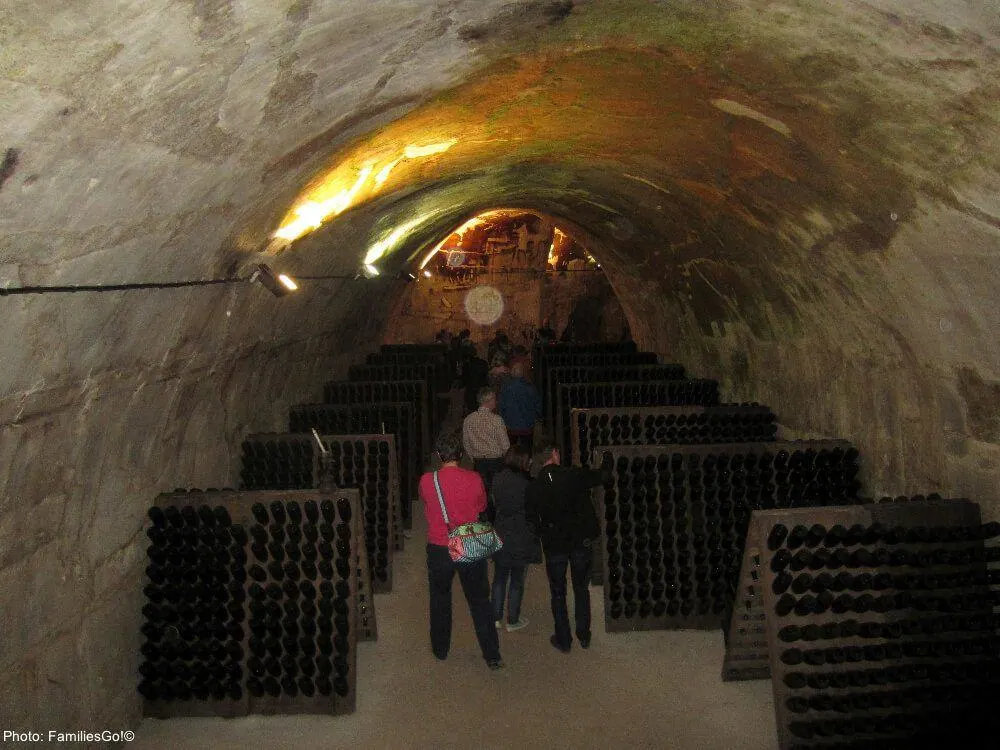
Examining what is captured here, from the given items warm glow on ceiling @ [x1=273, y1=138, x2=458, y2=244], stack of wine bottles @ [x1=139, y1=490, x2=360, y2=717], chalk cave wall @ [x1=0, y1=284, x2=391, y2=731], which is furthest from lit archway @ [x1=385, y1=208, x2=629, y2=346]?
stack of wine bottles @ [x1=139, y1=490, x2=360, y2=717]

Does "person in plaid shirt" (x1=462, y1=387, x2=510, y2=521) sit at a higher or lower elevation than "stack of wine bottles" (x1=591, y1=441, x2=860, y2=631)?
higher

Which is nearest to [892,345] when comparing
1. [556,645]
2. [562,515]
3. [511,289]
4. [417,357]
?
[562,515]

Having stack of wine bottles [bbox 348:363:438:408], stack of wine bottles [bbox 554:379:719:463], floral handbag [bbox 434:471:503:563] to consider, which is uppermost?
stack of wine bottles [bbox 348:363:438:408]

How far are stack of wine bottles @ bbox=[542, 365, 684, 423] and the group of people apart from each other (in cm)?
470

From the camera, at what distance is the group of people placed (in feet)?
15.9

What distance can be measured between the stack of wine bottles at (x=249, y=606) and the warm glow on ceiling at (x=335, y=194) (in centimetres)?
176

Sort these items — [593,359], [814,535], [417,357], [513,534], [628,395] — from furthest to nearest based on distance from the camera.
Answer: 1. [417,357]
2. [593,359]
3. [628,395]
4. [513,534]
5. [814,535]

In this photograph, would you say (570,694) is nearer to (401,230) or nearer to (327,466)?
(327,466)

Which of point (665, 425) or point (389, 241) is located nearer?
point (665, 425)

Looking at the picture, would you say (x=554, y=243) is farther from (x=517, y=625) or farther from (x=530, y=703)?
(x=530, y=703)

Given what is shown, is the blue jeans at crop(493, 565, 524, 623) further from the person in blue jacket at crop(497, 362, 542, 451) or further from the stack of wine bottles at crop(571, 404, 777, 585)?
the person in blue jacket at crop(497, 362, 542, 451)

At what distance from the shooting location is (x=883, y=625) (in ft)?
12.9

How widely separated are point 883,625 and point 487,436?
360 centimetres

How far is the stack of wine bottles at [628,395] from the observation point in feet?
30.1
